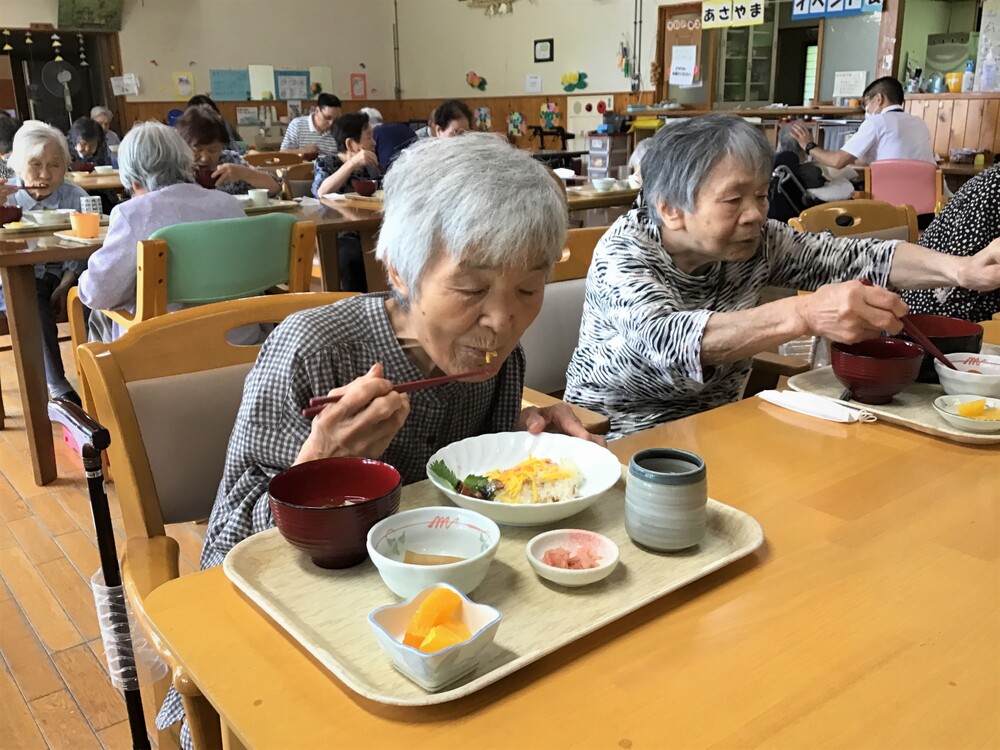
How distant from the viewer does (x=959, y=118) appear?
6.18m

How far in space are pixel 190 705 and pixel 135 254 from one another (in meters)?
2.12

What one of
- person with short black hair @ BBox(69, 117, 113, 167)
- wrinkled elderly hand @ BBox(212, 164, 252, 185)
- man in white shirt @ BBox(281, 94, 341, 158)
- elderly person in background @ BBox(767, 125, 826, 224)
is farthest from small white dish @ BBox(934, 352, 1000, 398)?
person with short black hair @ BBox(69, 117, 113, 167)

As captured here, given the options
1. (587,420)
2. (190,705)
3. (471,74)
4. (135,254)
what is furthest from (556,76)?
(190,705)

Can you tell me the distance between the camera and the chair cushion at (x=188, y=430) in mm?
1239

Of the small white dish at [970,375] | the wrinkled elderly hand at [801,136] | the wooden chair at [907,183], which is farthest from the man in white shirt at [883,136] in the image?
the small white dish at [970,375]

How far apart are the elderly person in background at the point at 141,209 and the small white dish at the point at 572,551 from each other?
2110 millimetres

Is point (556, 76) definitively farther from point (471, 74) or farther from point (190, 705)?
point (190, 705)

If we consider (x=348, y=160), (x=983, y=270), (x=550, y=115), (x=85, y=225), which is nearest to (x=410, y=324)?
(x=983, y=270)

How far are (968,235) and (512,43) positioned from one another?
27.1ft

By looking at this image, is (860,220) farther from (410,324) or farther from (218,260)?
(218,260)

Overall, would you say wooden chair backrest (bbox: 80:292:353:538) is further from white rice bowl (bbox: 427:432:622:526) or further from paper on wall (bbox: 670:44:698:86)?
paper on wall (bbox: 670:44:698:86)

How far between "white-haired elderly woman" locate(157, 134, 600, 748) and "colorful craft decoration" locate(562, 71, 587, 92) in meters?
8.30

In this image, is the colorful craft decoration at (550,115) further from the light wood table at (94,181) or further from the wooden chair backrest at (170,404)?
the wooden chair backrest at (170,404)

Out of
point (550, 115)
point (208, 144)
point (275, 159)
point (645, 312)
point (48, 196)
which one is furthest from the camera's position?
point (550, 115)
